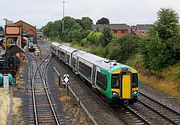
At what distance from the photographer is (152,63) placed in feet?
96.7

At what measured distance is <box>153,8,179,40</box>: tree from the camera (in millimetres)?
29188

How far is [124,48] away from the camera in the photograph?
3847 cm

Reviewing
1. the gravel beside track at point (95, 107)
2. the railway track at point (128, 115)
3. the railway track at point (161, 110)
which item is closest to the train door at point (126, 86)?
the railway track at point (128, 115)

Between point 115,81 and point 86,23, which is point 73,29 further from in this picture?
point 115,81

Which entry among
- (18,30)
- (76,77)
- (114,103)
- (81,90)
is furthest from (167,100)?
(18,30)

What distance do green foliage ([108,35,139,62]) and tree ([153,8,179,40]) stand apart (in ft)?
25.4

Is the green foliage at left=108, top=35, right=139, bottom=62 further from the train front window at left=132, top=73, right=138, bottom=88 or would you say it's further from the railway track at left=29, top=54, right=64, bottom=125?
the train front window at left=132, top=73, right=138, bottom=88

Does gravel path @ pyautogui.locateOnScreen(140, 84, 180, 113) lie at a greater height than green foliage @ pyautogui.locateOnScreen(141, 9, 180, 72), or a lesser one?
lesser

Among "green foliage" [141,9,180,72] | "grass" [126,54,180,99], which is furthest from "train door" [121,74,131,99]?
"green foliage" [141,9,180,72]

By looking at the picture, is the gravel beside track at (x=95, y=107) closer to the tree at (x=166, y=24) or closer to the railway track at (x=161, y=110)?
the railway track at (x=161, y=110)

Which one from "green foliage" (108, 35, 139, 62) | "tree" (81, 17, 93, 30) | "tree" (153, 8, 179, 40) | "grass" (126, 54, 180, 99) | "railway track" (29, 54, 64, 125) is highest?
"tree" (81, 17, 93, 30)

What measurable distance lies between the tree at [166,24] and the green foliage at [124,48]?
7.75 metres

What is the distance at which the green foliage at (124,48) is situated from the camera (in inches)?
1485

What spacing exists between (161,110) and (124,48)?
19.6m
